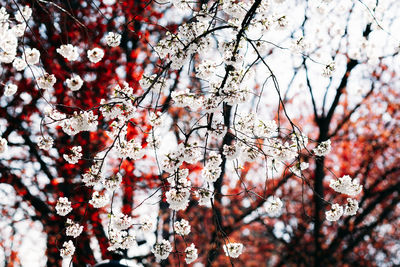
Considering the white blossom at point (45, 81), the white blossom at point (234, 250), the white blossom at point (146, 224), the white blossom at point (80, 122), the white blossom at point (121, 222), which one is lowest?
the white blossom at point (234, 250)

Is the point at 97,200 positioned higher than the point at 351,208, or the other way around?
the point at 97,200

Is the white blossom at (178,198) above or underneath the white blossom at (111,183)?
underneath

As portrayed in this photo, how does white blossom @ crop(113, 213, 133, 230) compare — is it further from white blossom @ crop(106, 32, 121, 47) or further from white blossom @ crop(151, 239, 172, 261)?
white blossom @ crop(106, 32, 121, 47)

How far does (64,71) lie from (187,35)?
4.03m

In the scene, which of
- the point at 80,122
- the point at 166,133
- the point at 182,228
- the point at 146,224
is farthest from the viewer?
the point at 166,133

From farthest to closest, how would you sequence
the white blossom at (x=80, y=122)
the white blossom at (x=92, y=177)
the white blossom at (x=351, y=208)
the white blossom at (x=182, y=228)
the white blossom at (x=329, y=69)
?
1. the white blossom at (x=182, y=228)
2. the white blossom at (x=329, y=69)
3. the white blossom at (x=351, y=208)
4. the white blossom at (x=92, y=177)
5. the white blossom at (x=80, y=122)

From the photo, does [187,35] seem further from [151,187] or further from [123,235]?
[151,187]

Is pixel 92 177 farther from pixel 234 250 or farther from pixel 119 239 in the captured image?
pixel 234 250

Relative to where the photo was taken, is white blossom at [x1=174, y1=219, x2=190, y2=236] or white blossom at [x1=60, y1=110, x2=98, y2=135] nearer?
white blossom at [x1=60, y1=110, x2=98, y2=135]

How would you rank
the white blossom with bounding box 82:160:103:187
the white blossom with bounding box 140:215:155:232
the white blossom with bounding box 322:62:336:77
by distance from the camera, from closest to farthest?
the white blossom with bounding box 82:160:103:187 < the white blossom with bounding box 322:62:336:77 < the white blossom with bounding box 140:215:155:232

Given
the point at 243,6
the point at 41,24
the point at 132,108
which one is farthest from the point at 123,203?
the point at 243,6

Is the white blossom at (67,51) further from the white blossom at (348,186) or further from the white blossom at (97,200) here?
the white blossom at (348,186)

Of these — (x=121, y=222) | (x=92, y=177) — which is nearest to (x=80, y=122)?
(x=92, y=177)

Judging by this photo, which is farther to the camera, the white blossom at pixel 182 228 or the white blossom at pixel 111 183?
the white blossom at pixel 182 228
